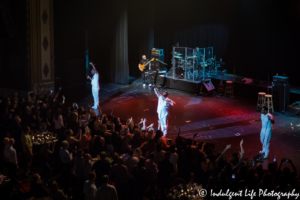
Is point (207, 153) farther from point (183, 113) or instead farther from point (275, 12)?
point (275, 12)

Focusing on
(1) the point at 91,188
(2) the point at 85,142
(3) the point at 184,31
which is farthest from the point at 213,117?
(3) the point at 184,31

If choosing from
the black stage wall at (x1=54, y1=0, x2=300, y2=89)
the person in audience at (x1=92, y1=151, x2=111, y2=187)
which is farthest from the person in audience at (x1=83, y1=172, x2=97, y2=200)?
the black stage wall at (x1=54, y1=0, x2=300, y2=89)

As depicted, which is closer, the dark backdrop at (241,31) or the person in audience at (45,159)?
the person in audience at (45,159)

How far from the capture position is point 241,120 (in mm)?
11422

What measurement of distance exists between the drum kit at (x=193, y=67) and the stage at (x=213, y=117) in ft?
3.07

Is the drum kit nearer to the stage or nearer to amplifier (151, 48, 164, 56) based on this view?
the stage

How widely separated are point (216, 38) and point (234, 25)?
1.19 meters

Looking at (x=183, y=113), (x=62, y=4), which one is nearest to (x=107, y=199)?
(x=183, y=113)

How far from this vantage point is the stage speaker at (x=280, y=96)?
41.1 ft

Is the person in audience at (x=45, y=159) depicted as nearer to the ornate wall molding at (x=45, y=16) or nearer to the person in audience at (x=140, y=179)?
the person in audience at (x=140, y=179)

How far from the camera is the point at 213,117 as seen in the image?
11.8 meters

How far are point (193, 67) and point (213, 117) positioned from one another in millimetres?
3926

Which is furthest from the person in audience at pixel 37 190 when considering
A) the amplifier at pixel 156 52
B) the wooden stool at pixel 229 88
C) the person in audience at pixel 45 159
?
the amplifier at pixel 156 52

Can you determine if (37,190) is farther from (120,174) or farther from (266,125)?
(266,125)
